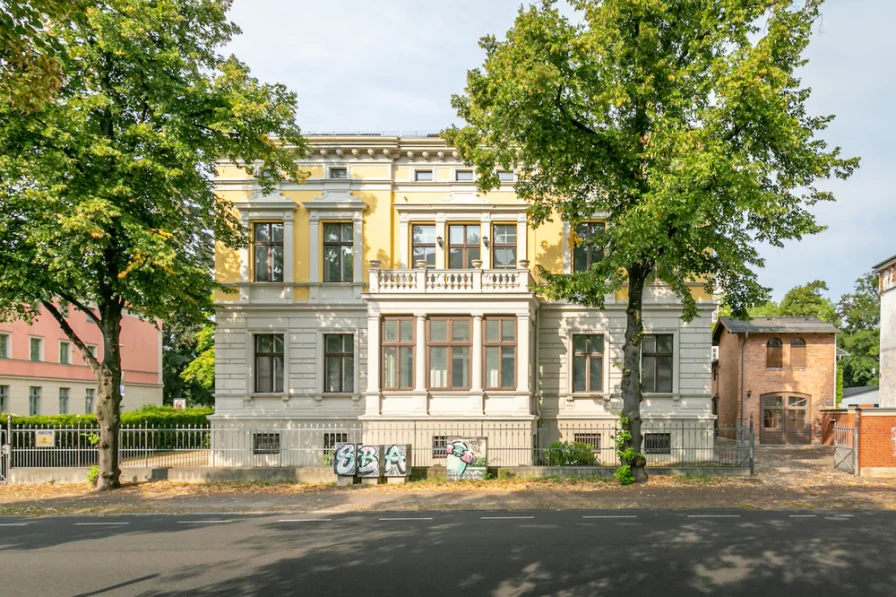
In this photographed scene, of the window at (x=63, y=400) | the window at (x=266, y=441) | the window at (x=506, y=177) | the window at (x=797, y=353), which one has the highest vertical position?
the window at (x=506, y=177)

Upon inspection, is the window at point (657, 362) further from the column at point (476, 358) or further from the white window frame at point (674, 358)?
the column at point (476, 358)

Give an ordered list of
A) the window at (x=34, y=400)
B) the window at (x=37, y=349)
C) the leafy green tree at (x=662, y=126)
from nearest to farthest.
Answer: the leafy green tree at (x=662, y=126) < the window at (x=34, y=400) < the window at (x=37, y=349)

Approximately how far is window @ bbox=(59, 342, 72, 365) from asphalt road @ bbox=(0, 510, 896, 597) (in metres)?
30.5

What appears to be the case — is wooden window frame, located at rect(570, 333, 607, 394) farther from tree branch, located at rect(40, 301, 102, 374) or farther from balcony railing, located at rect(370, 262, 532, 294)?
tree branch, located at rect(40, 301, 102, 374)

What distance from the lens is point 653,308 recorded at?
23.0 meters

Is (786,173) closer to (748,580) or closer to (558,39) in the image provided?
(558,39)

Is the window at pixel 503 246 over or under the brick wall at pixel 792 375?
over

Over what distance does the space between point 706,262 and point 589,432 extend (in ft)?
26.6

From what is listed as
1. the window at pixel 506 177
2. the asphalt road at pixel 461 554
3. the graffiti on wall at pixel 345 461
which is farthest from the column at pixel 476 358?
the asphalt road at pixel 461 554

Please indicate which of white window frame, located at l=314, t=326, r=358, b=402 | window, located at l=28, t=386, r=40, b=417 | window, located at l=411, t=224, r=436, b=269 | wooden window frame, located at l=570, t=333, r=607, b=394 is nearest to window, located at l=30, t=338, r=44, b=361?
window, located at l=28, t=386, r=40, b=417

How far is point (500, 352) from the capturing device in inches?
819

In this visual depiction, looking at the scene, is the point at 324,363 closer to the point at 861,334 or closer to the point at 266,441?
the point at 266,441

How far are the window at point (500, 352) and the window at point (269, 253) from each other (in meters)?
8.46

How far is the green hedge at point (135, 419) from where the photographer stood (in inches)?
978
